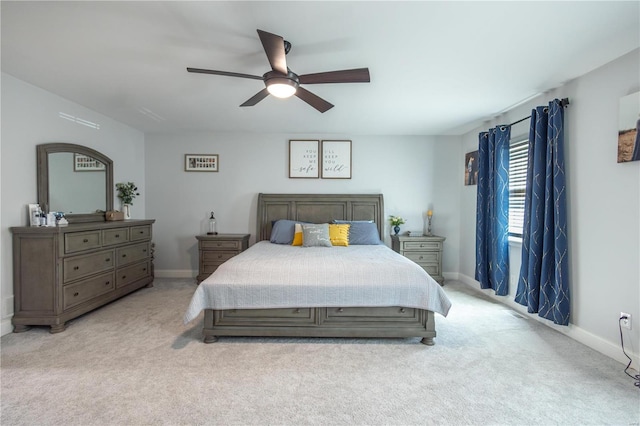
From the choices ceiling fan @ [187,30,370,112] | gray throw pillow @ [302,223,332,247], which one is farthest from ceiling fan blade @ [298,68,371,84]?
gray throw pillow @ [302,223,332,247]

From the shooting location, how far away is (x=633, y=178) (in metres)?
2.31

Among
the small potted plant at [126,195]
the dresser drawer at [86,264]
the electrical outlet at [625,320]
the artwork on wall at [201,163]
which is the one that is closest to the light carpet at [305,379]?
the electrical outlet at [625,320]

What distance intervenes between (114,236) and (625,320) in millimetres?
5337

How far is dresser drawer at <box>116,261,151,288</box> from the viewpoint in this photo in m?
3.82

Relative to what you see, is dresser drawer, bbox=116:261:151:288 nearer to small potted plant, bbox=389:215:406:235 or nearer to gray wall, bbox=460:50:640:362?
small potted plant, bbox=389:215:406:235

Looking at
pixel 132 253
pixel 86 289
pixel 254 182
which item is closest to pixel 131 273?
pixel 132 253

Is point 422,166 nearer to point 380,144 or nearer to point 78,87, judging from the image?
point 380,144

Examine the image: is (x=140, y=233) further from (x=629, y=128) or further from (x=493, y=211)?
(x=629, y=128)

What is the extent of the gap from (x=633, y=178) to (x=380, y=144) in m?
3.27

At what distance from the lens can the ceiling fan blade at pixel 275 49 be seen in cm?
174

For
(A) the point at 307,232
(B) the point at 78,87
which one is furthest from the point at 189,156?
(A) the point at 307,232

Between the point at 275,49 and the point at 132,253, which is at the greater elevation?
the point at 275,49

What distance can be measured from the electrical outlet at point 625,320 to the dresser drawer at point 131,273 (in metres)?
5.28

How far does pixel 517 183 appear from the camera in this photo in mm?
3705
